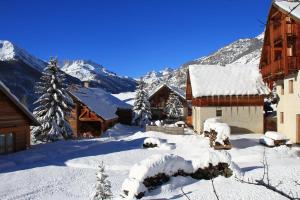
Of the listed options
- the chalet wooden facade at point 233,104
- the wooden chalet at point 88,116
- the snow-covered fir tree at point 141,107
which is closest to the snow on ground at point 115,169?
the chalet wooden facade at point 233,104

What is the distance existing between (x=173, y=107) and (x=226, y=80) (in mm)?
22881

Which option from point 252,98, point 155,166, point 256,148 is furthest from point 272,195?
point 252,98

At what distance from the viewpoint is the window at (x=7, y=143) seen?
25.4 meters

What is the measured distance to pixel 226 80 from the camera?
36.4 m

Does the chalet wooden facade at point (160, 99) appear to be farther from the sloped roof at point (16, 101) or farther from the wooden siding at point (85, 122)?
the sloped roof at point (16, 101)

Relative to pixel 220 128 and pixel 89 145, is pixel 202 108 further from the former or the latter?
pixel 89 145

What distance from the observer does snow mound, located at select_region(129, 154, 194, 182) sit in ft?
54.4

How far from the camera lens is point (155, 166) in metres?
17.0

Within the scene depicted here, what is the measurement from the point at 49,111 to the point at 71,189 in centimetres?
1915

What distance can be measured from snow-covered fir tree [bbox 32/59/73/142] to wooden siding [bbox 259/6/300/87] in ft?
63.3

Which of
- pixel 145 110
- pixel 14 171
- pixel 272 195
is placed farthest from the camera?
pixel 145 110

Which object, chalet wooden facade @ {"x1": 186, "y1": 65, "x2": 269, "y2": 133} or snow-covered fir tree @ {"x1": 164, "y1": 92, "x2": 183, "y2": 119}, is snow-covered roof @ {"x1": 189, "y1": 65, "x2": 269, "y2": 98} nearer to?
chalet wooden facade @ {"x1": 186, "y1": 65, "x2": 269, "y2": 133}

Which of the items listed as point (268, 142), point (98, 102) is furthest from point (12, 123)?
point (98, 102)

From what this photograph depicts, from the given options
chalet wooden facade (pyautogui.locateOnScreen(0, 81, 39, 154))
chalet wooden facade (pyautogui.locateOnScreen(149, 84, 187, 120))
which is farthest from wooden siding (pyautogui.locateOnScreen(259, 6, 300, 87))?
chalet wooden facade (pyautogui.locateOnScreen(149, 84, 187, 120))
